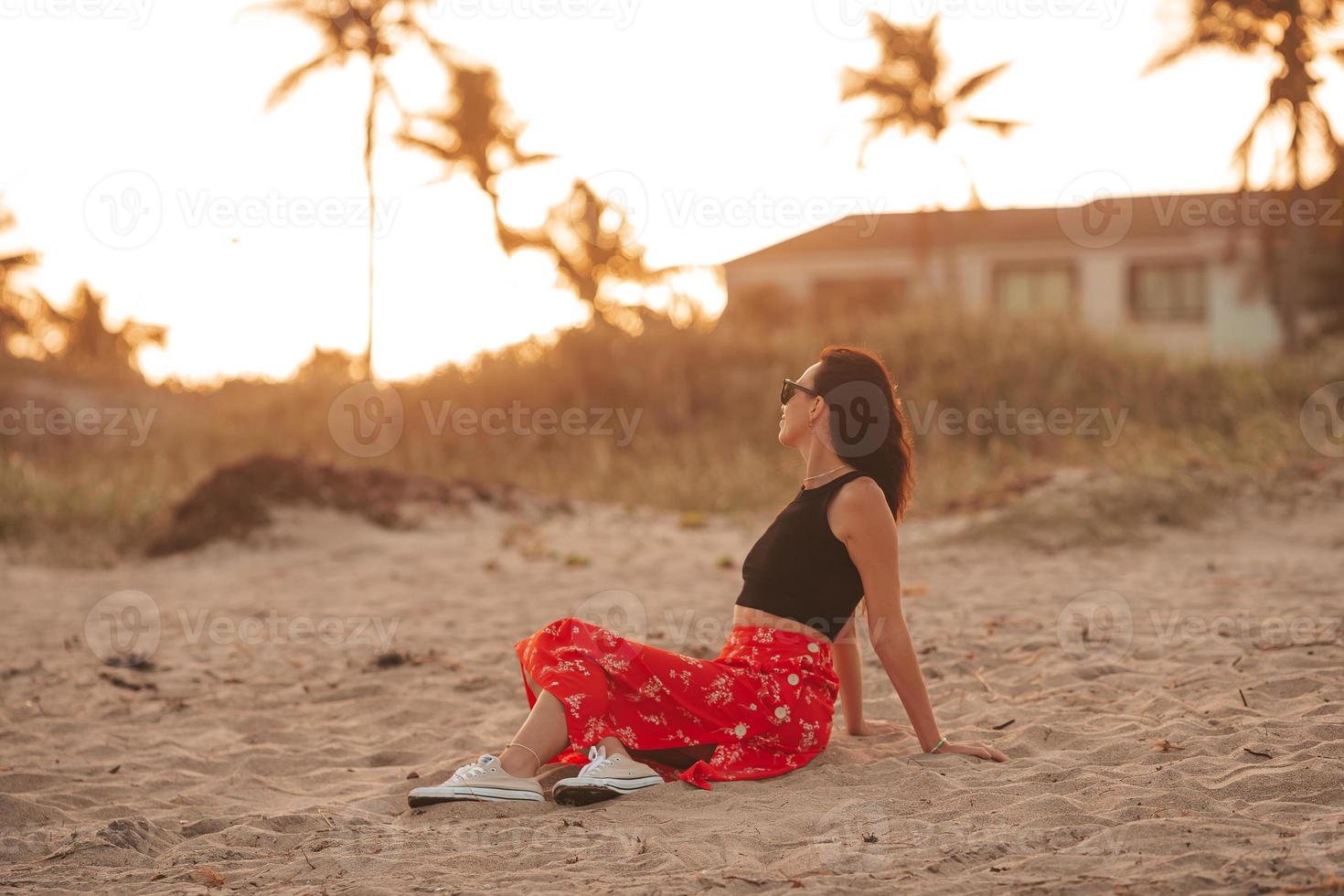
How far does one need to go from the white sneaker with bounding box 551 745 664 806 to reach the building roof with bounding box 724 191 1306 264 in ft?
85.6

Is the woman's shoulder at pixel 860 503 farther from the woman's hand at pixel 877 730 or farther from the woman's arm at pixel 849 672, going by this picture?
the woman's hand at pixel 877 730

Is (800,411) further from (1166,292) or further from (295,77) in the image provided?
(1166,292)

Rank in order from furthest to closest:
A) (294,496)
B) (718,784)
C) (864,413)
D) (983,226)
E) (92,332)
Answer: (92,332)
(983,226)
(294,496)
(718,784)
(864,413)

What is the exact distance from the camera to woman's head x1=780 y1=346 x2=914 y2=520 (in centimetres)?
369

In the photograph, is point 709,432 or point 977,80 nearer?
point 709,432

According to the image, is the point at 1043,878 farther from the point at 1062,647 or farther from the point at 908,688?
the point at 1062,647

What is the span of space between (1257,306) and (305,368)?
22.2 m

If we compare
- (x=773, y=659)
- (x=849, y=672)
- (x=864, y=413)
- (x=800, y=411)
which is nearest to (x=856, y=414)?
(x=864, y=413)

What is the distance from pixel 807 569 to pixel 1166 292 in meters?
28.1

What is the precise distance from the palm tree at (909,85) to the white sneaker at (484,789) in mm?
25606

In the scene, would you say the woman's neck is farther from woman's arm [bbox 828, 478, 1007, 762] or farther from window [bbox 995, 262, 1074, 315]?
window [bbox 995, 262, 1074, 315]

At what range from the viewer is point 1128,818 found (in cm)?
318

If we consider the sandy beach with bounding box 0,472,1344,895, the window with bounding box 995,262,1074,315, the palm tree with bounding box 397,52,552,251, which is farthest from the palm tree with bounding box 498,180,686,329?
the sandy beach with bounding box 0,472,1344,895

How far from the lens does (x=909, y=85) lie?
89.6ft
